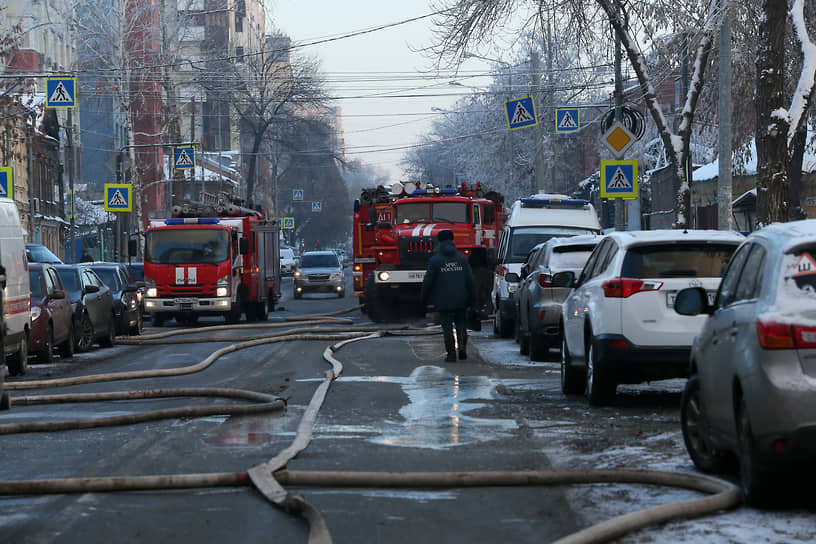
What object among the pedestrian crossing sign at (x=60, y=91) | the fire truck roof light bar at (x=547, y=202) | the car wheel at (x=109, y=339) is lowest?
the car wheel at (x=109, y=339)

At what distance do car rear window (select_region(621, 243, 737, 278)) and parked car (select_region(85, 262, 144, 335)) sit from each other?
16.8 m

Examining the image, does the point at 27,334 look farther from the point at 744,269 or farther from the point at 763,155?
the point at 744,269

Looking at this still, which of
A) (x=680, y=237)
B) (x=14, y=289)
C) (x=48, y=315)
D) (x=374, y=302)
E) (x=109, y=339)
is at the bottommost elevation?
(x=109, y=339)

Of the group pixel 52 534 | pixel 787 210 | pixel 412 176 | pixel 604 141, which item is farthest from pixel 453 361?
pixel 412 176

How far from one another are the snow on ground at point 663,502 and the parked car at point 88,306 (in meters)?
14.6

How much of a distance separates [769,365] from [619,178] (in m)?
21.5

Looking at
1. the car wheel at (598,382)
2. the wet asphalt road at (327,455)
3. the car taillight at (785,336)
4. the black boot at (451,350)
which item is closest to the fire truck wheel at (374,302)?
the black boot at (451,350)

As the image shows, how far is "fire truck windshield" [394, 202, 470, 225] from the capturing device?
31609 millimetres

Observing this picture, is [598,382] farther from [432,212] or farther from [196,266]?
[196,266]

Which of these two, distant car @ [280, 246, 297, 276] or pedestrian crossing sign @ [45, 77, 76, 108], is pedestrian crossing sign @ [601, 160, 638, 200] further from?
distant car @ [280, 246, 297, 276]

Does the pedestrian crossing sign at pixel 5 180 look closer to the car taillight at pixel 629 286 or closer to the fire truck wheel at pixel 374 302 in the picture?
the fire truck wheel at pixel 374 302

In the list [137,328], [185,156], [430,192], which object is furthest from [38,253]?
[185,156]

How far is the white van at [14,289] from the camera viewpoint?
57.8 feet

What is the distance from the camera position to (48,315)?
840 inches
